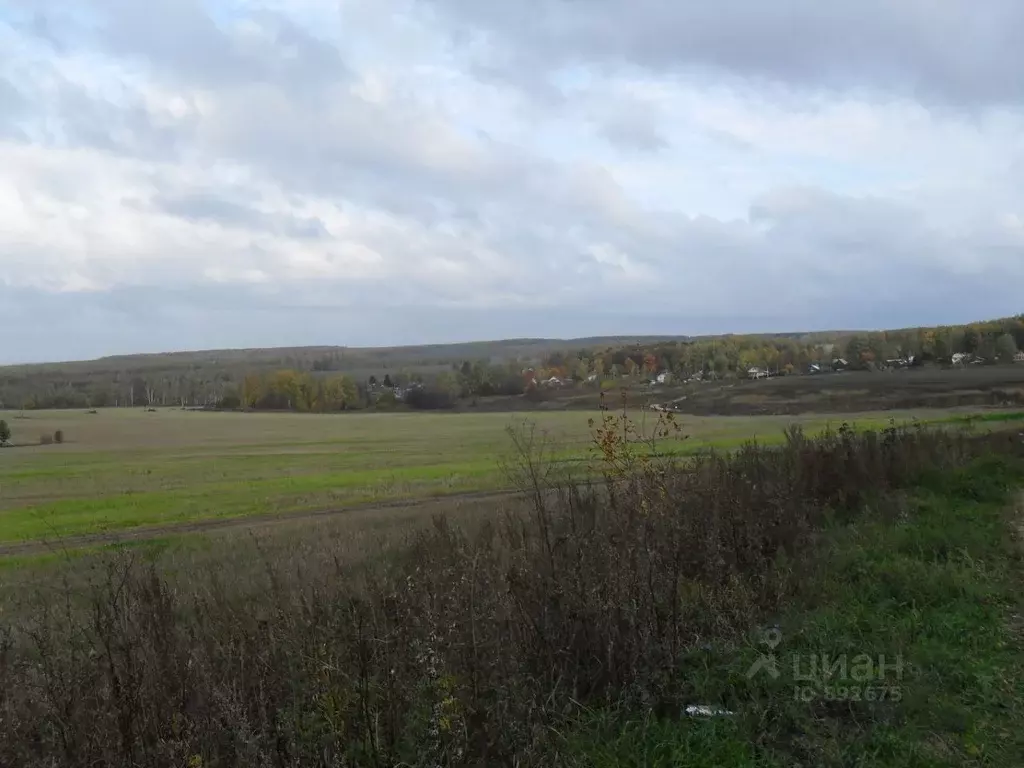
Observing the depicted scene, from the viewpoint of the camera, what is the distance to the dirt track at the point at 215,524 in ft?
63.1

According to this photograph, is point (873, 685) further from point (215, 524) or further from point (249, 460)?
point (249, 460)

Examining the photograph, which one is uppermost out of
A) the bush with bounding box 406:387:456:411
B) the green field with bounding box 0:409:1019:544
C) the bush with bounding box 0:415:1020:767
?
the bush with bounding box 0:415:1020:767

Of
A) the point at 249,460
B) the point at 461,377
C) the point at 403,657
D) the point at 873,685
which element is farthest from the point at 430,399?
the point at 873,685

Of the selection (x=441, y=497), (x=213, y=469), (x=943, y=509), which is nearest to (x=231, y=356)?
(x=213, y=469)

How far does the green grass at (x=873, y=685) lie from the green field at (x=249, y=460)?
351 centimetres

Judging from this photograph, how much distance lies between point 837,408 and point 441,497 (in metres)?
35.2

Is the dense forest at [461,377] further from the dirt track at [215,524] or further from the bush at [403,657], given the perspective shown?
the bush at [403,657]

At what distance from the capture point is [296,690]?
5348 mm

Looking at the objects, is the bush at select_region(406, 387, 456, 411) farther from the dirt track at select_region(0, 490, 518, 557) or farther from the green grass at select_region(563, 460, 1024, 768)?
the green grass at select_region(563, 460, 1024, 768)

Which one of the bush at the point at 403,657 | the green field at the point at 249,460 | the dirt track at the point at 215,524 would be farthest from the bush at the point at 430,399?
the bush at the point at 403,657

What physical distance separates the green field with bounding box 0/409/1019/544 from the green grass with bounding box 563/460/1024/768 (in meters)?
3.51

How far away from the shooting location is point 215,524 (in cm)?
2184

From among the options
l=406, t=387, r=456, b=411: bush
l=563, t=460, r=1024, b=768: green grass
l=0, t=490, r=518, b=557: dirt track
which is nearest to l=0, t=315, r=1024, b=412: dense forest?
l=406, t=387, r=456, b=411: bush

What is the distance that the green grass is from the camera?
471cm
